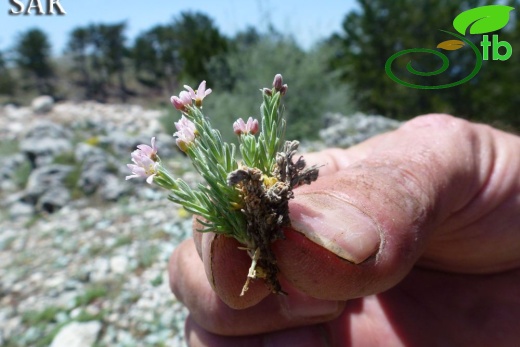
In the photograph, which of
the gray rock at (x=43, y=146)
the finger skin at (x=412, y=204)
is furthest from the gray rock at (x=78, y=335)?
the gray rock at (x=43, y=146)

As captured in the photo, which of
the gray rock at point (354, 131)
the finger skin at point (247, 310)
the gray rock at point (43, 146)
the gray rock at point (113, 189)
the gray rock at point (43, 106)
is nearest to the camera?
the finger skin at point (247, 310)

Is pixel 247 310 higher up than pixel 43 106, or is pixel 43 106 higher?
pixel 43 106

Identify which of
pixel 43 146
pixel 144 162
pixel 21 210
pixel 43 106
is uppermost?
pixel 43 106

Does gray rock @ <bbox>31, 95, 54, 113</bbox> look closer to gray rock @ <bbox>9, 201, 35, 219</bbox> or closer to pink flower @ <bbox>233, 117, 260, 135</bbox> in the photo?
gray rock @ <bbox>9, 201, 35, 219</bbox>

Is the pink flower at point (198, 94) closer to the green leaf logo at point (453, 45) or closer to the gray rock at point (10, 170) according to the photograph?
the green leaf logo at point (453, 45)

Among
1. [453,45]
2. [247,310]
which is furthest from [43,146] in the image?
[247,310]

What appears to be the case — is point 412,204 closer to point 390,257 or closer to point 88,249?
point 390,257
